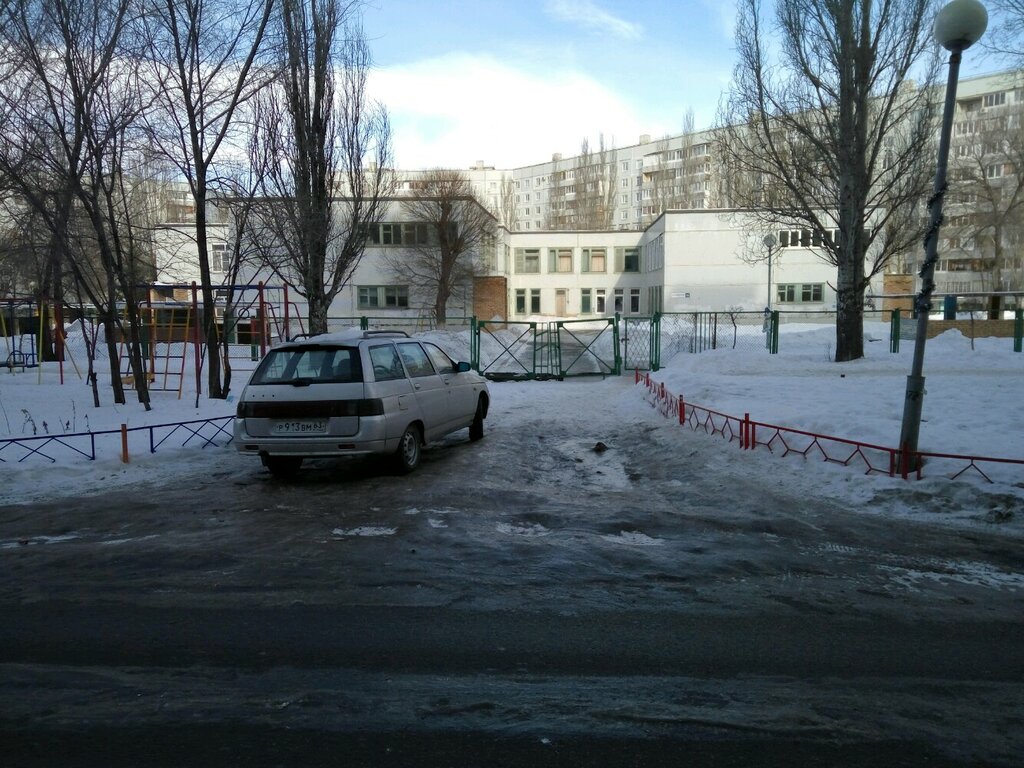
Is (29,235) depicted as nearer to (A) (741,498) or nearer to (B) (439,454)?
(B) (439,454)

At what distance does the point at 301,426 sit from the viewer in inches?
332

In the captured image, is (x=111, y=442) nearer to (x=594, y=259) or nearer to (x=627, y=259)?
(x=594, y=259)

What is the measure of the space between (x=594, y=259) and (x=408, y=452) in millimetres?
48829

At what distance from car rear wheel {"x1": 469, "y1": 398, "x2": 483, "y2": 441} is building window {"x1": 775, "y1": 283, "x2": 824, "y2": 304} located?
37.5m

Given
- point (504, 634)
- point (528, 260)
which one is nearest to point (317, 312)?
point (504, 634)

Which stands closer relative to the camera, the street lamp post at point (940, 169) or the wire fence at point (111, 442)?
the street lamp post at point (940, 169)

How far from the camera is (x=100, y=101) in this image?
11891 mm

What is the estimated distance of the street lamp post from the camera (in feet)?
22.4

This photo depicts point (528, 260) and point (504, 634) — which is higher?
point (528, 260)

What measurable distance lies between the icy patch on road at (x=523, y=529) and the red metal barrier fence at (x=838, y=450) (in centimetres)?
377

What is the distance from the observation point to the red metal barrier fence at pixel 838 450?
24.9 ft

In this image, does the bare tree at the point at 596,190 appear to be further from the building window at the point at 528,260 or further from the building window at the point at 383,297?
the building window at the point at 383,297

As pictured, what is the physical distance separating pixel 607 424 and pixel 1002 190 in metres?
52.6

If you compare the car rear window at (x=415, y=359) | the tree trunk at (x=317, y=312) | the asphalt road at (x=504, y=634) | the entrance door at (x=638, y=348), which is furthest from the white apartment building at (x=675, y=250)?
the asphalt road at (x=504, y=634)
